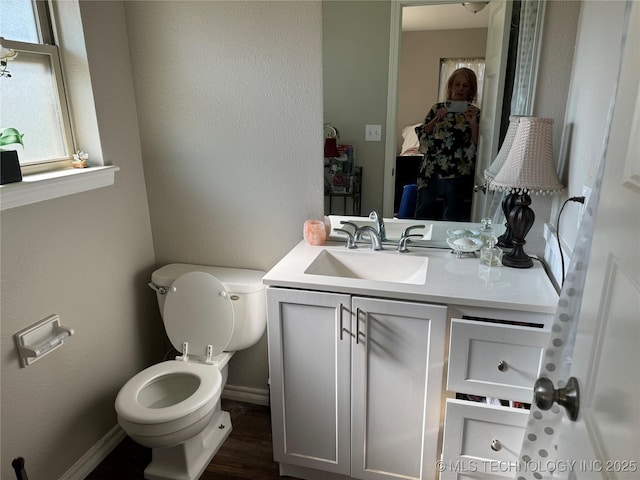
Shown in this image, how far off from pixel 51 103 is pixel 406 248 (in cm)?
150

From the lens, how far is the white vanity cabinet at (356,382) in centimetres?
154

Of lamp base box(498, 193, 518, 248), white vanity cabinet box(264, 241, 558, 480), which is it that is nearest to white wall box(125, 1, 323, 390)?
white vanity cabinet box(264, 241, 558, 480)

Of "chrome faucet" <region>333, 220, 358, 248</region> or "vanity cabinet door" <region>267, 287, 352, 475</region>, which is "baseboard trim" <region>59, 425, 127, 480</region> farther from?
"chrome faucet" <region>333, 220, 358, 248</region>

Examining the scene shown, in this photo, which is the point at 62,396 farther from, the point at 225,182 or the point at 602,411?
the point at 602,411

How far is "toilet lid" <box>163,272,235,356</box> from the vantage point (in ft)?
6.33

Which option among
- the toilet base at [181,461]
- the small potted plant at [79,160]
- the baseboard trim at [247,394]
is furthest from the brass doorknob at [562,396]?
the small potted plant at [79,160]

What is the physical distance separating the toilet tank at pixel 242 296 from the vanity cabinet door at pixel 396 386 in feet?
1.82

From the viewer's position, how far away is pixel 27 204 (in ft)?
5.04

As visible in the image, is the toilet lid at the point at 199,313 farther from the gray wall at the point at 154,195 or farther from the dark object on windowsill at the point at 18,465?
the dark object on windowsill at the point at 18,465

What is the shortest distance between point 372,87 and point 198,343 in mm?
1299

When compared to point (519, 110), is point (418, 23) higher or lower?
higher

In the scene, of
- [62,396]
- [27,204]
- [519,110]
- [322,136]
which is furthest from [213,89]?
[62,396]

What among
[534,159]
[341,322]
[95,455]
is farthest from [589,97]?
[95,455]

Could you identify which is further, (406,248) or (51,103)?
(406,248)
